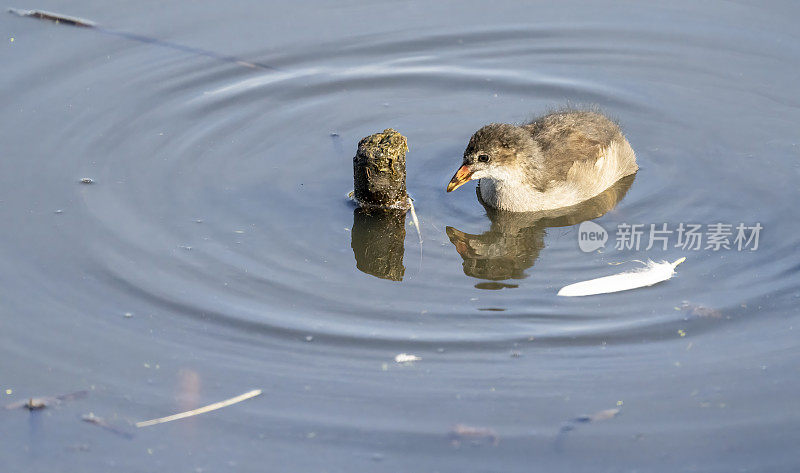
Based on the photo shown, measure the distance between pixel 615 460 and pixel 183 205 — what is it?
4379 mm

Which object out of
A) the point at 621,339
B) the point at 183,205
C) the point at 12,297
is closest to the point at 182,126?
the point at 183,205

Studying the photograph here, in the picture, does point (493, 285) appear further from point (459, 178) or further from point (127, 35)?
point (127, 35)

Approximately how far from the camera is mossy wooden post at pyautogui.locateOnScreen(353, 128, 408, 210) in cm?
851

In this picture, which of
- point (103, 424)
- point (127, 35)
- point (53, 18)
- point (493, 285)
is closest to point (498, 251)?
point (493, 285)

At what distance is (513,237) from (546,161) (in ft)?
2.74

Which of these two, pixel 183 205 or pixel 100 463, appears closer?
pixel 100 463

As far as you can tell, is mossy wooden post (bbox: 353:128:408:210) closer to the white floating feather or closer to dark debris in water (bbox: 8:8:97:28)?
the white floating feather

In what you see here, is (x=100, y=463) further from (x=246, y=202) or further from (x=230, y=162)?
(x=230, y=162)

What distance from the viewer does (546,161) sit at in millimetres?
9227

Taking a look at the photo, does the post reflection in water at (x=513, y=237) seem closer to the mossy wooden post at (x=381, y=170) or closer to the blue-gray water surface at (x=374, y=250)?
the blue-gray water surface at (x=374, y=250)

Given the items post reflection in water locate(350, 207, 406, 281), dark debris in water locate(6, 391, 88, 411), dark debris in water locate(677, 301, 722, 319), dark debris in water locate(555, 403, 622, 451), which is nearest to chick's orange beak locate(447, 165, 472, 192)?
post reflection in water locate(350, 207, 406, 281)

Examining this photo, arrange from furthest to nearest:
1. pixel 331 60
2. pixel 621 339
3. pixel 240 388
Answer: pixel 331 60 → pixel 621 339 → pixel 240 388

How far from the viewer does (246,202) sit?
886 cm

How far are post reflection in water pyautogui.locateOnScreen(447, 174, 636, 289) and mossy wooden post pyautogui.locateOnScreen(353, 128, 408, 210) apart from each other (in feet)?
1.84
